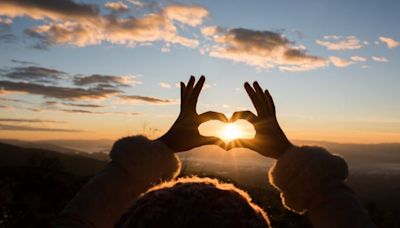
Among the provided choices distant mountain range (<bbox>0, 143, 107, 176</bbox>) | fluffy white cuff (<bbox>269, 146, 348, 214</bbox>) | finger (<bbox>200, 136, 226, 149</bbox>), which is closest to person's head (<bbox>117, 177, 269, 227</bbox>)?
fluffy white cuff (<bbox>269, 146, 348, 214</bbox>)

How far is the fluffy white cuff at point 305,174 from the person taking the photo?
301cm

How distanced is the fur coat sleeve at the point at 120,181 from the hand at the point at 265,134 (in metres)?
0.62

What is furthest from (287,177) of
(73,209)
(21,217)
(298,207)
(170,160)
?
(21,217)

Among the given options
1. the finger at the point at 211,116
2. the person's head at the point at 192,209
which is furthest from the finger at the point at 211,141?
the person's head at the point at 192,209

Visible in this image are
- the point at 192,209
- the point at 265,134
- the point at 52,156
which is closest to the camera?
the point at 192,209

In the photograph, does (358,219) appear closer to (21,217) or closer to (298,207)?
(298,207)

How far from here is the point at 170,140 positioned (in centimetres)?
354

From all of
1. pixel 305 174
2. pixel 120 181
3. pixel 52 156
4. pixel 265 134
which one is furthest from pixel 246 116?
pixel 52 156

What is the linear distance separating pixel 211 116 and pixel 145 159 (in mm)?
710

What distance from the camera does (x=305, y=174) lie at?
10.1 feet

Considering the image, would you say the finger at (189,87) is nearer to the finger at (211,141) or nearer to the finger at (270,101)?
the finger at (211,141)

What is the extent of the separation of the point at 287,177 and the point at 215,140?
0.66 meters

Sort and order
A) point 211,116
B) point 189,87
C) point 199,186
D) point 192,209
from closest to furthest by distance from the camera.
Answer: point 192,209 < point 199,186 < point 211,116 < point 189,87

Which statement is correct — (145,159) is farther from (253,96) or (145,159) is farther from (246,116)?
(253,96)
